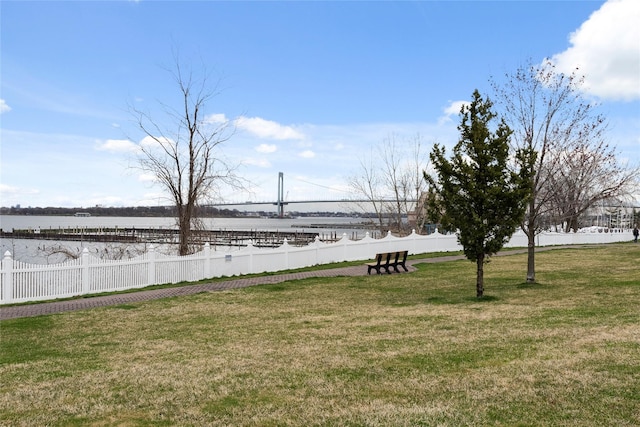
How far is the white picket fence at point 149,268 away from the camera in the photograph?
41.8ft

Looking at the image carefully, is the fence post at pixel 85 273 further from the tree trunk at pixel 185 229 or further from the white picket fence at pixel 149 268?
the tree trunk at pixel 185 229

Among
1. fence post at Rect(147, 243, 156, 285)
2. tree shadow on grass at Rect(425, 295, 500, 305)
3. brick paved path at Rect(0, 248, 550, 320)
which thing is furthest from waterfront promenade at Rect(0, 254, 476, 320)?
tree shadow on grass at Rect(425, 295, 500, 305)

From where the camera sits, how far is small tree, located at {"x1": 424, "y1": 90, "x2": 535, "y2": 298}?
40.4ft

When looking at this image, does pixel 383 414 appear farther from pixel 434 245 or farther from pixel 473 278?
pixel 434 245

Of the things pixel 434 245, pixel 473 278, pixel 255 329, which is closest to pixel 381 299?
pixel 255 329

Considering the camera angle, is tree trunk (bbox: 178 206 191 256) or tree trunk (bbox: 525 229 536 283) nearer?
tree trunk (bbox: 525 229 536 283)

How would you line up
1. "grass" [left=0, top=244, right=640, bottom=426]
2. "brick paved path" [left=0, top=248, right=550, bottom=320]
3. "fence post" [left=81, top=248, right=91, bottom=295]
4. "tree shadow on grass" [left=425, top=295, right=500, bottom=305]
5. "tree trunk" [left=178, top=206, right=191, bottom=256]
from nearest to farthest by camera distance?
1. "grass" [left=0, top=244, right=640, bottom=426]
2. "brick paved path" [left=0, top=248, right=550, bottom=320]
3. "tree shadow on grass" [left=425, top=295, right=500, bottom=305]
4. "fence post" [left=81, top=248, right=91, bottom=295]
5. "tree trunk" [left=178, top=206, right=191, bottom=256]

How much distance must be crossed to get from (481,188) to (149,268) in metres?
9.61

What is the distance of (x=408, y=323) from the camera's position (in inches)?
372

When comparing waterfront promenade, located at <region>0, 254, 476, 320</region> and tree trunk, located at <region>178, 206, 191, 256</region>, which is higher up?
tree trunk, located at <region>178, 206, 191, 256</region>

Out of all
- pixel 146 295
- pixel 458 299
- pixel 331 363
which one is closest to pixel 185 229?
pixel 146 295

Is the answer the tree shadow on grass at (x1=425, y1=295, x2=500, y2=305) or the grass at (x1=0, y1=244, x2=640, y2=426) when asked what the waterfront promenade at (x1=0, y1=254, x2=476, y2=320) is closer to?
the grass at (x1=0, y1=244, x2=640, y2=426)

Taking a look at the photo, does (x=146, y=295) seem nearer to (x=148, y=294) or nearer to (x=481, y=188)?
(x=148, y=294)

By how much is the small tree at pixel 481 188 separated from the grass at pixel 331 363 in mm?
1614
